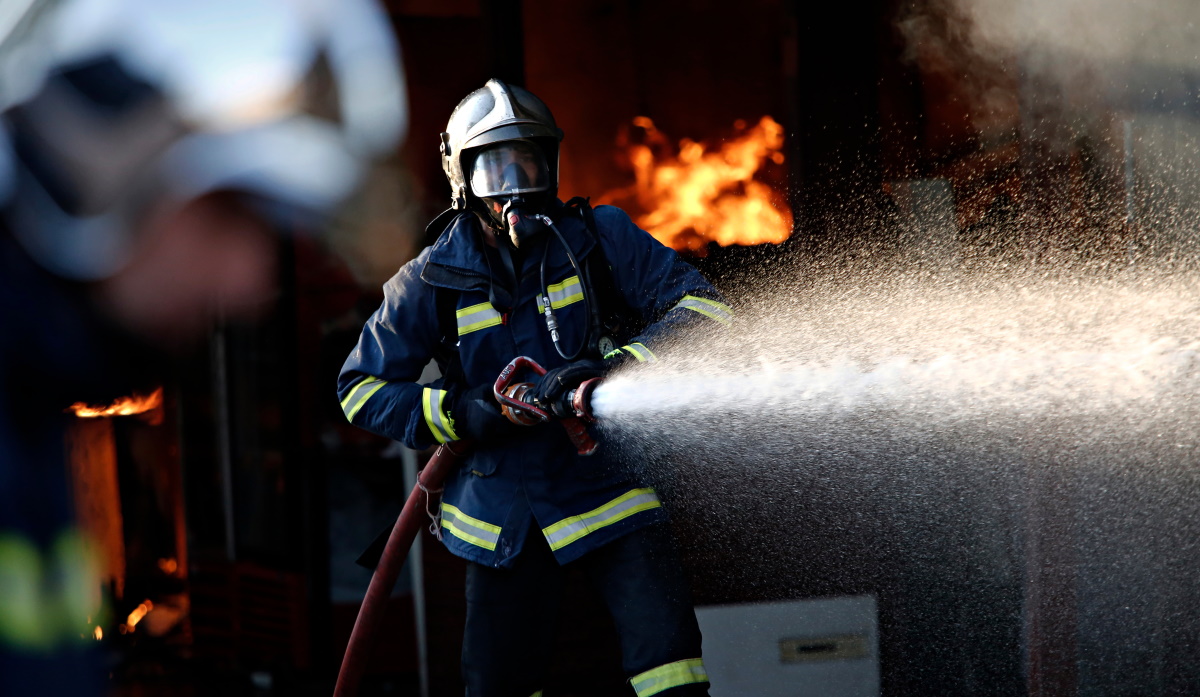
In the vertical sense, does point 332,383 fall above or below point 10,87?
below

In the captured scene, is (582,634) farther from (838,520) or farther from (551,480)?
(551,480)

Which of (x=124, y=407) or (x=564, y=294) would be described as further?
(x=124, y=407)

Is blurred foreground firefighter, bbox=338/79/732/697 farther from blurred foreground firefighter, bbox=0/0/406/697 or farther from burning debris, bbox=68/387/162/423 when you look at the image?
burning debris, bbox=68/387/162/423

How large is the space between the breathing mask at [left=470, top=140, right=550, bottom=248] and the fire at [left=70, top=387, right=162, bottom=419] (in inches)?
110

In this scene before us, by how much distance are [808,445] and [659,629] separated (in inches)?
76.3

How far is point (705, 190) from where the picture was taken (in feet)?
17.0

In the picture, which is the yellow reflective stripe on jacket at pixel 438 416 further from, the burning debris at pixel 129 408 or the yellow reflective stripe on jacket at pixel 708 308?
the burning debris at pixel 129 408

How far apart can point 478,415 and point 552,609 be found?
60 cm

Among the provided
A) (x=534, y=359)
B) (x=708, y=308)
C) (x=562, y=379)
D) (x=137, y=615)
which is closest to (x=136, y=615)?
(x=137, y=615)

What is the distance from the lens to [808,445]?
4.54m

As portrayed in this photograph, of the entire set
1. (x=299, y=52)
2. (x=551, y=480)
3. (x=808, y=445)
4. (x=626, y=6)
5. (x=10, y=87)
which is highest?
(x=626, y=6)

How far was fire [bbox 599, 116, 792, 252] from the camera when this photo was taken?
505 cm

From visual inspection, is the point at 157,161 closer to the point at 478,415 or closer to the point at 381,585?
the point at 381,585

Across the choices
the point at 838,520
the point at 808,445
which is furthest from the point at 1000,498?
the point at 808,445
